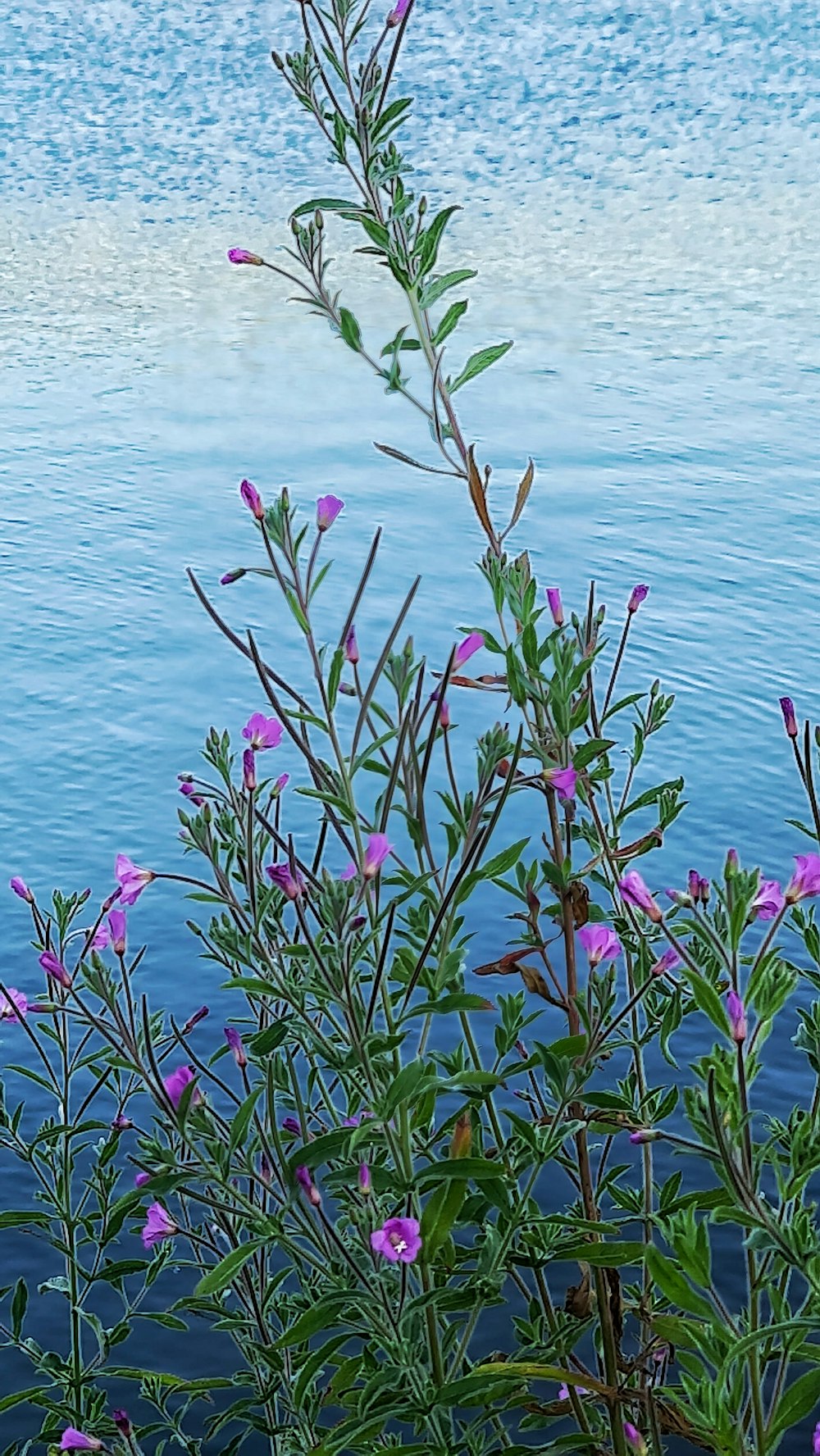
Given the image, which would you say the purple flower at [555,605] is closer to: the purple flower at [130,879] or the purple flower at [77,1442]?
the purple flower at [130,879]

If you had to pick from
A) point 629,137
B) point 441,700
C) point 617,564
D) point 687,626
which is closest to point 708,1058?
point 441,700

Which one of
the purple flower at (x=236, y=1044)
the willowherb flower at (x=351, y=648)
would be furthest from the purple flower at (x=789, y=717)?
the purple flower at (x=236, y=1044)

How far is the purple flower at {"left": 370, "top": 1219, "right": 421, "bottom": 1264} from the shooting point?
0.84 m

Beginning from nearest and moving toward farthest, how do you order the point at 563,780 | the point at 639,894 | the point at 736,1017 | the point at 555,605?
the point at 736,1017 < the point at 639,894 < the point at 563,780 < the point at 555,605

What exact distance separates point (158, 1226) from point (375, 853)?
0.97ft

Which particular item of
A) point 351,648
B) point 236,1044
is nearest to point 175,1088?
point 236,1044

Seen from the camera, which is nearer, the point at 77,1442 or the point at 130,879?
the point at 130,879

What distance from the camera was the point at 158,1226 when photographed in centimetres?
96

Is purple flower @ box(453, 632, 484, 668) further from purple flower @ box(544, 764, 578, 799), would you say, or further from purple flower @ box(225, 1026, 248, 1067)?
purple flower @ box(225, 1026, 248, 1067)

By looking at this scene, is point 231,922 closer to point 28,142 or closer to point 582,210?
point 582,210

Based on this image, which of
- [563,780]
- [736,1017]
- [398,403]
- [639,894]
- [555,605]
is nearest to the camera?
[736,1017]

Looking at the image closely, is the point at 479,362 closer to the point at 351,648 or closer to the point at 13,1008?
the point at 351,648

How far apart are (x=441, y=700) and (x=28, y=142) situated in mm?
7788

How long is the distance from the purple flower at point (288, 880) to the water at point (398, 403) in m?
1.11
